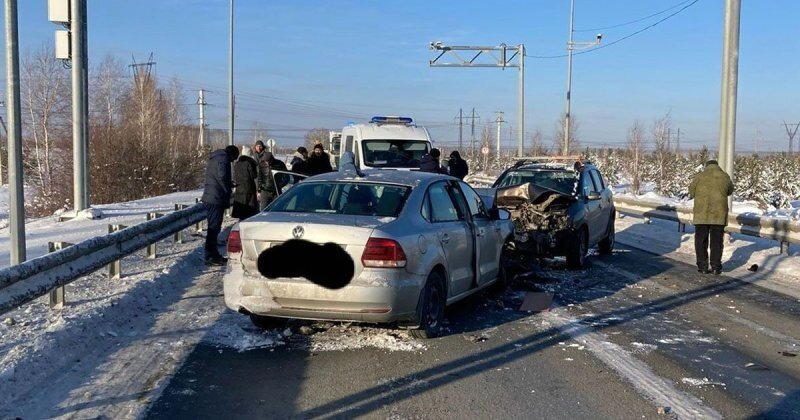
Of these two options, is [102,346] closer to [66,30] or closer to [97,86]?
[66,30]

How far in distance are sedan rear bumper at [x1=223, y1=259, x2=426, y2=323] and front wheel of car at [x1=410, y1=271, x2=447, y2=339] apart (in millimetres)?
238

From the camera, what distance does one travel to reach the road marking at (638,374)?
491 centimetres

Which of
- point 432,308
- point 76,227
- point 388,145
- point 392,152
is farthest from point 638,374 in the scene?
point 388,145

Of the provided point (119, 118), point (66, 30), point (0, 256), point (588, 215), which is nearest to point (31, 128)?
point (119, 118)

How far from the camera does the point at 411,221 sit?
654 centimetres

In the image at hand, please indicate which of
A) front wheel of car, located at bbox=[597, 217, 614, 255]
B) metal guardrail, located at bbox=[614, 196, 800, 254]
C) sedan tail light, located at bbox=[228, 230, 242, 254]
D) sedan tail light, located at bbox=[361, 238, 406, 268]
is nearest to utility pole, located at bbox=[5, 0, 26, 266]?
sedan tail light, located at bbox=[228, 230, 242, 254]

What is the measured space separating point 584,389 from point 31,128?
144 ft

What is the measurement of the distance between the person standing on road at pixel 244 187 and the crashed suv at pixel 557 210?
4.09 metres

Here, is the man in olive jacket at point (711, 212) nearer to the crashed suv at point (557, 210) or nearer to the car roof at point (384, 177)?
the crashed suv at point (557, 210)

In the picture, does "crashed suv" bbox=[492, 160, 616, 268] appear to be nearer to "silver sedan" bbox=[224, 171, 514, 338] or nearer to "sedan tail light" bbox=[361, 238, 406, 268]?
"silver sedan" bbox=[224, 171, 514, 338]

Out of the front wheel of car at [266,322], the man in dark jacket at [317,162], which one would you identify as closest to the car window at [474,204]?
the front wheel of car at [266,322]

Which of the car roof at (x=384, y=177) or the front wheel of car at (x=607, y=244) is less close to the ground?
the car roof at (x=384, y=177)

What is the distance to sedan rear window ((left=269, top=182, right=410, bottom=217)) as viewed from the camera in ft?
21.9

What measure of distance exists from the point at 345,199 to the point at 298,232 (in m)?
0.87
